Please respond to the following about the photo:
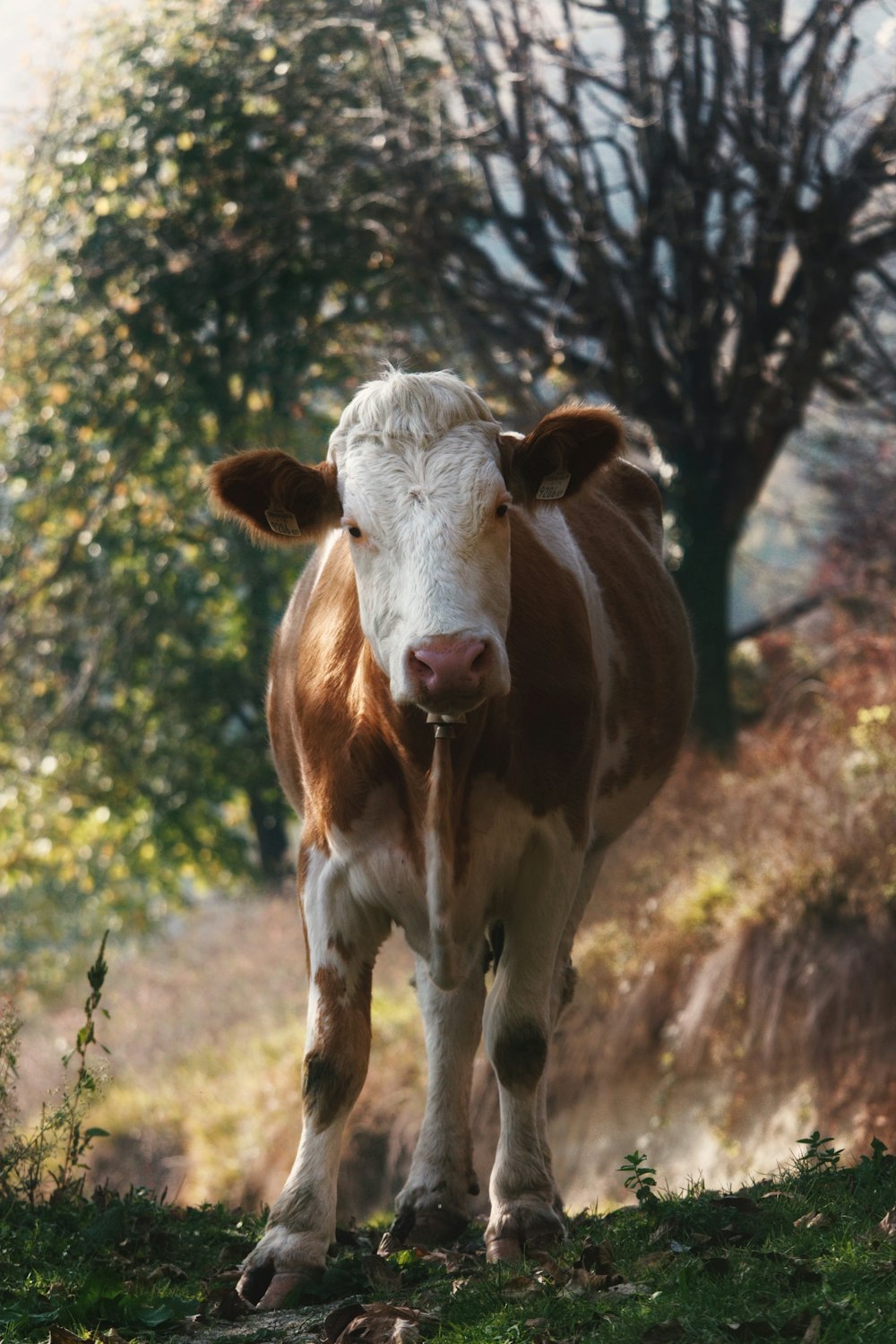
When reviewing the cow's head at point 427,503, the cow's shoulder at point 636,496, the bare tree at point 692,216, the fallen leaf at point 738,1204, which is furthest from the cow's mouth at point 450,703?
the bare tree at point 692,216

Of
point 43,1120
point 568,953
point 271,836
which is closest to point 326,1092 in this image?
point 43,1120

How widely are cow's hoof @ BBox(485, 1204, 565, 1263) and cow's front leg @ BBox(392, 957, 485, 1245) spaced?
1.97 feet

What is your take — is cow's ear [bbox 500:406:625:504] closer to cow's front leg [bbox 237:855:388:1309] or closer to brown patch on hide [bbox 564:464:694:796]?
brown patch on hide [bbox 564:464:694:796]

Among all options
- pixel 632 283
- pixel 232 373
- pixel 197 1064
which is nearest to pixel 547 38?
pixel 632 283

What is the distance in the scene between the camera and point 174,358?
14.8m

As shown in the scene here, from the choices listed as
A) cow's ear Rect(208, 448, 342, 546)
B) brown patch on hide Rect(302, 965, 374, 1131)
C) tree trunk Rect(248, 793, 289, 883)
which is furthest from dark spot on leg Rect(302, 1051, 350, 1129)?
tree trunk Rect(248, 793, 289, 883)

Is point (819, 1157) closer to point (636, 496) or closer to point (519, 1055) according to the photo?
point (519, 1055)

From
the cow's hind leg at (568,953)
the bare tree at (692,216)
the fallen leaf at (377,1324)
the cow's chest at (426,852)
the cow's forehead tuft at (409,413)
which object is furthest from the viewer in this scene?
the bare tree at (692,216)

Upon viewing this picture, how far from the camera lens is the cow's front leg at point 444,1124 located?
5246 mm

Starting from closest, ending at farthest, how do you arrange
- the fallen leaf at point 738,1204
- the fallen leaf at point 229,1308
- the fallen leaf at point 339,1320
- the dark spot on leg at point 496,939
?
1. the fallen leaf at point 339,1320
2. the fallen leaf at point 229,1308
3. the fallen leaf at point 738,1204
4. the dark spot on leg at point 496,939

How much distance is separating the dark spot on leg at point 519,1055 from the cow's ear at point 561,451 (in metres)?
1.56

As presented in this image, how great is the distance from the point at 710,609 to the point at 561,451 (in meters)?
8.95

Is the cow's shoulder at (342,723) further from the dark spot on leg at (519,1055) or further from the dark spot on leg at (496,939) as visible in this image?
the dark spot on leg at (496,939)

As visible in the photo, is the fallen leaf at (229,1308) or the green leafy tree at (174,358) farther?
the green leafy tree at (174,358)
